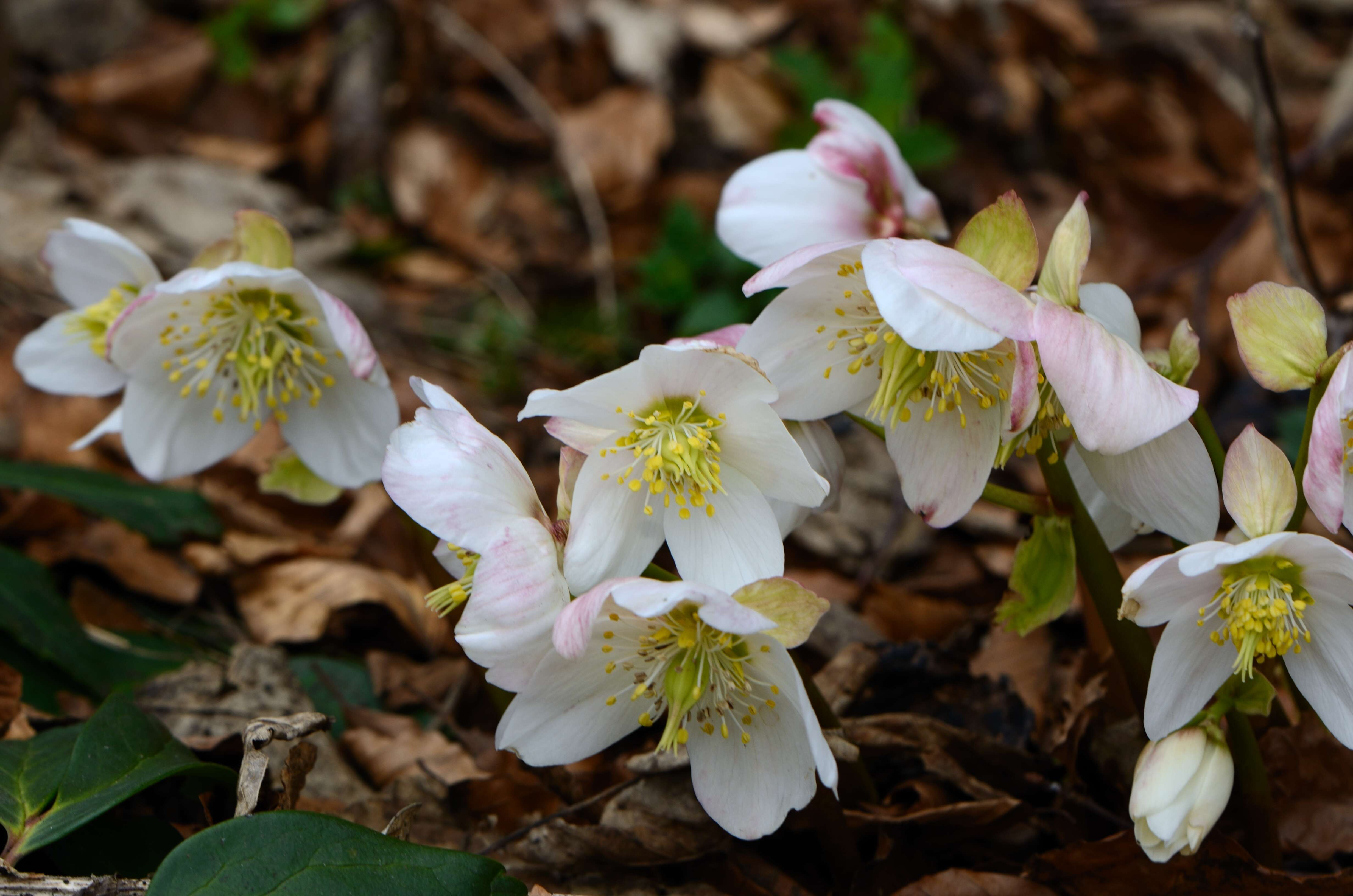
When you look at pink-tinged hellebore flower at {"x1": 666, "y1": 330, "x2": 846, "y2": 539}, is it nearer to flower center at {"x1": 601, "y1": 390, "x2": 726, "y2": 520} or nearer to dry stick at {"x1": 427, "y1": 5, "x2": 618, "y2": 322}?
flower center at {"x1": 601, "y1": 390, "x2": 726, "y2": 520}

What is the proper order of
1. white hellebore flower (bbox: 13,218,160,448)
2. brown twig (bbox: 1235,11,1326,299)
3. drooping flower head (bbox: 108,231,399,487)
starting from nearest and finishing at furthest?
drooping flower head (bbox: 108,231,399,487) → white hellebore flower (bbox: 13,218,160,448) → brown twig (bbox: 1235,11,1326,299)

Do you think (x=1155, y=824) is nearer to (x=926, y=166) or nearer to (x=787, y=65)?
(x=926, y=166)

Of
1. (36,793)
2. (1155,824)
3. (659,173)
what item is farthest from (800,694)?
(659,173)

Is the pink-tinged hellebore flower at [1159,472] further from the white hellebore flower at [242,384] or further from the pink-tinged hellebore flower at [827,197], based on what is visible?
the white hellebore flower at [242,384]

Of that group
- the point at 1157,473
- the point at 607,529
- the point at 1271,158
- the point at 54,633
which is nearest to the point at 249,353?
the point at 54,633

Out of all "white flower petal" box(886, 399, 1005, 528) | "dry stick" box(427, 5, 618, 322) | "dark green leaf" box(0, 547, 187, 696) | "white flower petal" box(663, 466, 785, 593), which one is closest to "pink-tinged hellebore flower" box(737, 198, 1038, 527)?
"white flower petal" box(886, 399, 1005, 528)

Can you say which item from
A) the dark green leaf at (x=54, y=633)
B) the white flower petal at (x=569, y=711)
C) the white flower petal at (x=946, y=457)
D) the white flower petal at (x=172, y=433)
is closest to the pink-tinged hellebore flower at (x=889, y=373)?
the white flower petal at (x=946, y=457)

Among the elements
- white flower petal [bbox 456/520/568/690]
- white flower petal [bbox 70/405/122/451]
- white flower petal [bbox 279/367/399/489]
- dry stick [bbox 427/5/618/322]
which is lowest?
dry stick [bbox 427/5/618/322]

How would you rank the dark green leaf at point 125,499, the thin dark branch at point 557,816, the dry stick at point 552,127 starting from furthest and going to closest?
1. the dry stick at point 552,127
2. the dark green leaf at point 125,499
3. the thin dark branch at point 557,816

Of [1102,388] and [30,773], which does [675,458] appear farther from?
[30,773]
